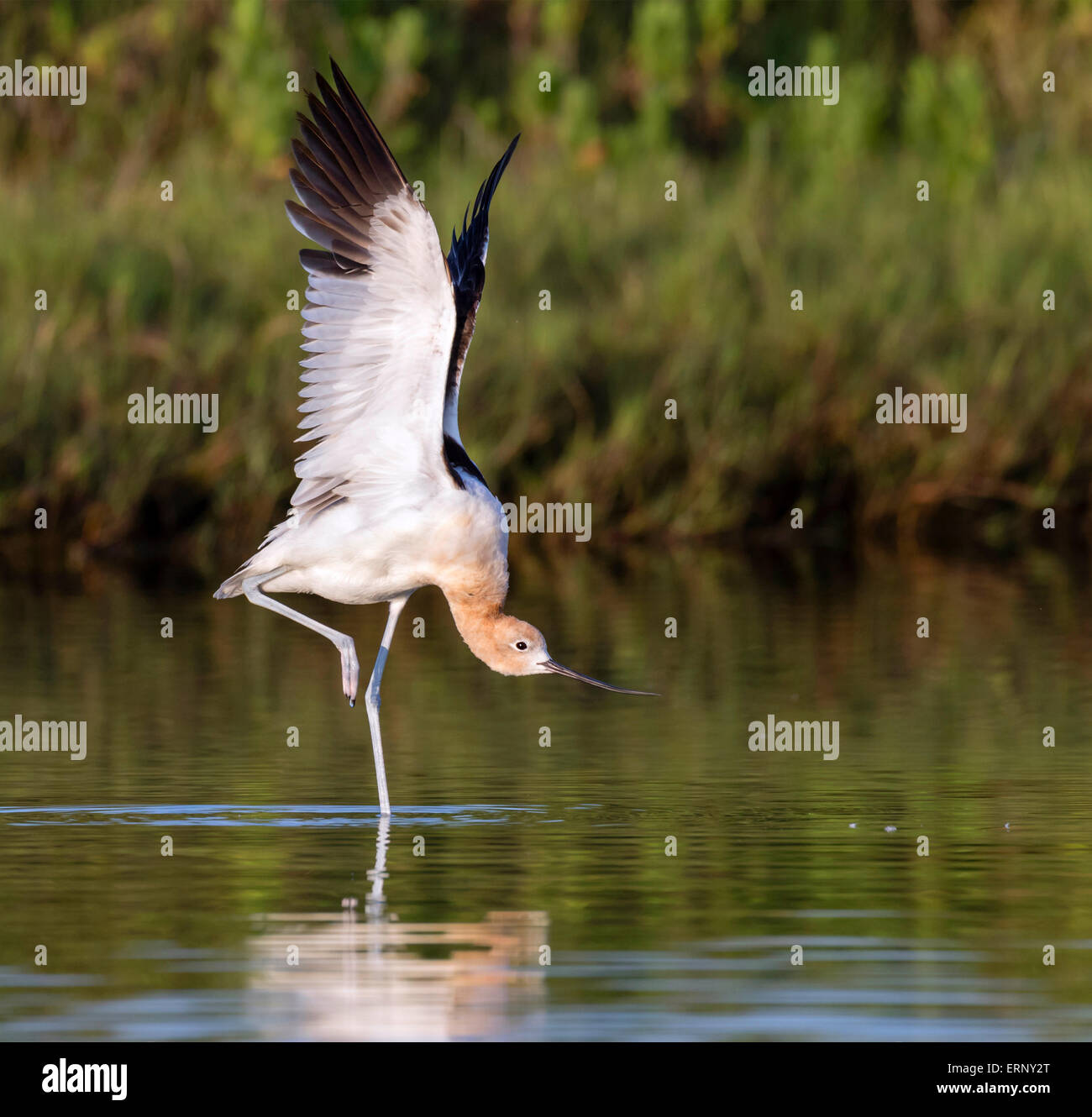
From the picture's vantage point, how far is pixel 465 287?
11.1 m

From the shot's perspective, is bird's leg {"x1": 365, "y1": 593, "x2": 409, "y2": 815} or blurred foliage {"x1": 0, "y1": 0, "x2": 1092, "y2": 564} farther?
blurred foliage {"x1": 0, "y1": 0, "x2": 1092, "y2": 564}

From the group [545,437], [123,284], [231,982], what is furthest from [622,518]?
[231,982]

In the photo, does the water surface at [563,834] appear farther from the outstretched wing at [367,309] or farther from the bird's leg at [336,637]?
the outstretched wing at [367,309]

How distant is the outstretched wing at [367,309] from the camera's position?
1042cm

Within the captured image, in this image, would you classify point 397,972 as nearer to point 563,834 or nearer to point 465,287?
point 563,834

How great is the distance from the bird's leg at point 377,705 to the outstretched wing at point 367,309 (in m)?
0.70

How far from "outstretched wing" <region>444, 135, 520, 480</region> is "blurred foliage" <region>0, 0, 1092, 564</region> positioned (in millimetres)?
8076

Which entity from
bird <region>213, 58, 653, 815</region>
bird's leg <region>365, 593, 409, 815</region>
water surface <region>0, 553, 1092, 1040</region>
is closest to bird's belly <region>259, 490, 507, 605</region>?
bird <region>213, 58, 653, 815</region>

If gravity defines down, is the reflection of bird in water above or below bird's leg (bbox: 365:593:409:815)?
below

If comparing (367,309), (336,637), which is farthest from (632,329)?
(367,309)

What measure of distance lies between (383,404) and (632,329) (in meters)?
10.5

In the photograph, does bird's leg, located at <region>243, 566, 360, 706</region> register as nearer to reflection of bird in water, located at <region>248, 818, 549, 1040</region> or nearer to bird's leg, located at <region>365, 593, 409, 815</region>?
bird's leg, located at <region>365, 593, 409, 815</region>

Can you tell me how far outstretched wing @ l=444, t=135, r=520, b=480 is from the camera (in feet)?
34.7

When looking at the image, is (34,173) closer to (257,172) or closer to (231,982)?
(257,172)
